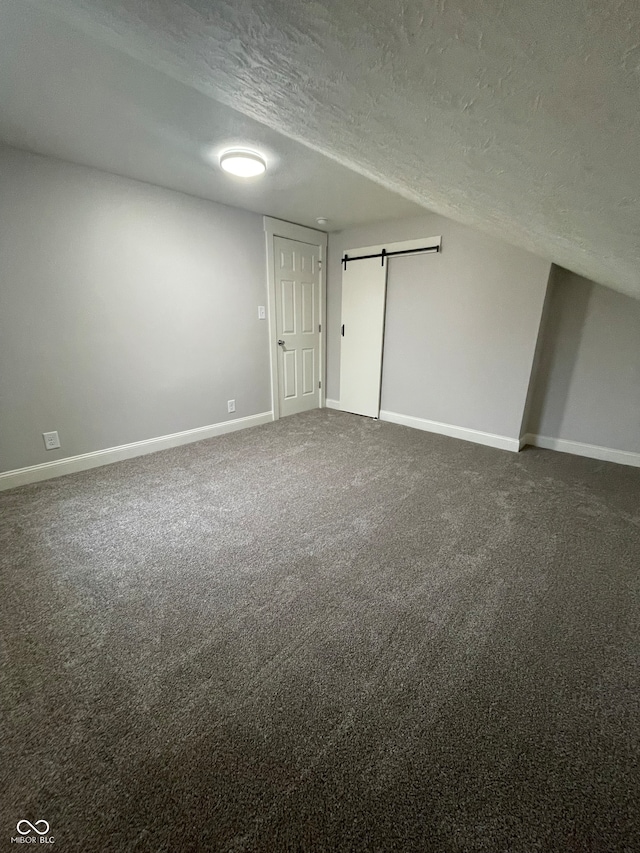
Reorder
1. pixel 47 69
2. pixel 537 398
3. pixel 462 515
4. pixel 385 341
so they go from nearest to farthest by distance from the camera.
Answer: pixel 47 69
pixel 462 515
pixel 537 398
pixel 385 341

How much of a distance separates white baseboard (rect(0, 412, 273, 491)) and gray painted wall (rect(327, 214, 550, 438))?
1851 millimetres

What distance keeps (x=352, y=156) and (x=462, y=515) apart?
78.8 inches

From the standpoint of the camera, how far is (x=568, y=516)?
2205mm

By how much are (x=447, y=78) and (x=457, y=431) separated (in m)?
3.34

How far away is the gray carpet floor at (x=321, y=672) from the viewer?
0.88m

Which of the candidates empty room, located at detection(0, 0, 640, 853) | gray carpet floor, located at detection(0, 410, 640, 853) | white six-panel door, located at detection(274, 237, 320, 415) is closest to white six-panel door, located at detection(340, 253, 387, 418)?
empty room, located at detection(0, 0, 640, 853)

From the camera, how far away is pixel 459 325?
11.1 feet

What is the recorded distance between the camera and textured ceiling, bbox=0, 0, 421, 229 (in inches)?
52.4

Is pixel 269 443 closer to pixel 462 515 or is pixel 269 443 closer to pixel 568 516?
pixel 462 515

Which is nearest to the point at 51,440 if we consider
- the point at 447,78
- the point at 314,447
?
the point at 314,447

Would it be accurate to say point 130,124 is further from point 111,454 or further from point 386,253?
point 386,253

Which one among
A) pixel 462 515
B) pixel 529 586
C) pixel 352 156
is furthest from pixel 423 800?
pixel 352 156

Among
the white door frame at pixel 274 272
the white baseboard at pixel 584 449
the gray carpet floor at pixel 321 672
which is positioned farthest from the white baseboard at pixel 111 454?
the white baseboard at pixel 584 449

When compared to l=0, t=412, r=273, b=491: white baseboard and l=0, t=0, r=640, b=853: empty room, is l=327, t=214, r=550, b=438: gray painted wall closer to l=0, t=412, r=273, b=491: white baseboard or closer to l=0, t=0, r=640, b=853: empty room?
l=0, t=0, r=640, b=853: empty room
